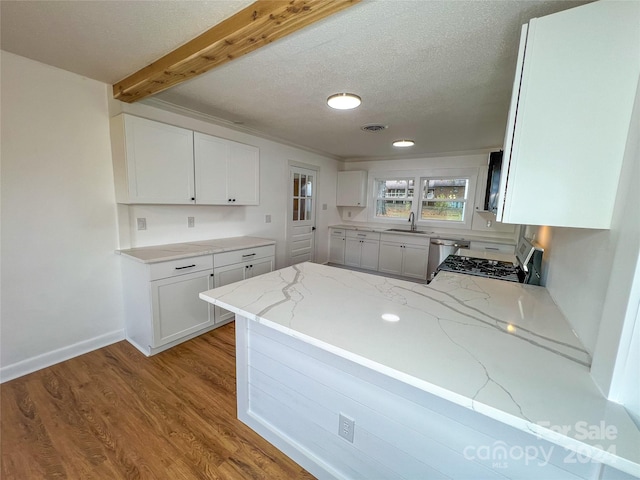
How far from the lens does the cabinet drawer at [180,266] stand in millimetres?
2285

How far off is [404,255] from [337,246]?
1.37 m

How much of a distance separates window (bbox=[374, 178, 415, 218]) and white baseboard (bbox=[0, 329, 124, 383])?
4577 millimetres

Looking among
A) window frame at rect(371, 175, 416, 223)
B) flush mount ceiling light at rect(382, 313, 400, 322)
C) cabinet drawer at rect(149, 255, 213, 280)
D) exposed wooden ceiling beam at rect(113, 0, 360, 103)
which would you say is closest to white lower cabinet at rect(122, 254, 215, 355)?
cabinet drawer at rect(149, 255, 213, 280)

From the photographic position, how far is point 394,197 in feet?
17.5

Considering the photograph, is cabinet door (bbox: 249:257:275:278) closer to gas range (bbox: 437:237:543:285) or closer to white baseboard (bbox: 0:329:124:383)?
white baseboard (bbox: 0:329:124:383)

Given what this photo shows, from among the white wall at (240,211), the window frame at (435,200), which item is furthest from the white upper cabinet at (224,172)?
the window frame at (435,200)

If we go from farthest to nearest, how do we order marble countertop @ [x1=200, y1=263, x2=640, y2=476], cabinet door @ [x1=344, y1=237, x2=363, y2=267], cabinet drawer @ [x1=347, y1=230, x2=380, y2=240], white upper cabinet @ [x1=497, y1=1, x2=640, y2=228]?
1. cabinet door @ [x1=344, y1=237, x2=363, y2=267]
2. cabinet drawer @ [x1=347, y1=230, x2=380, y2=240]
3. white upper cabinet @ [x1=497, y1=1, x2=640, y2=228]
4. marble countertop @ [x1=200, y1=263, x2=640, y2=476]

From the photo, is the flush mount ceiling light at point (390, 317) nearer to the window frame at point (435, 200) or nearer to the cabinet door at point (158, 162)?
the cabinet door at point (158, 162)

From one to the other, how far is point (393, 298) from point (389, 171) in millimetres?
4240

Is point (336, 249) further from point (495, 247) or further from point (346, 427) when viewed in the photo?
point (346, 427)

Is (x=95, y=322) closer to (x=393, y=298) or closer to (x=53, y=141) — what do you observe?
(x=53, y=141)

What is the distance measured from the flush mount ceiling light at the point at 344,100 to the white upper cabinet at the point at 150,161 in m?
1.43

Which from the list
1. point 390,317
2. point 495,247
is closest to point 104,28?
point 390,317

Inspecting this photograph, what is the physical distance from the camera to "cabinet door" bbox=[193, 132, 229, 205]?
2.76 metres
